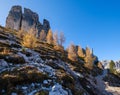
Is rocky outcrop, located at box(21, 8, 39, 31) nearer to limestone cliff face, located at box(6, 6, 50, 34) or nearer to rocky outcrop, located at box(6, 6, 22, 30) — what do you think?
limestone cliff face, located at box(6, 6, 50, 34)

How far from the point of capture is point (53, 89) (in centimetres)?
2753

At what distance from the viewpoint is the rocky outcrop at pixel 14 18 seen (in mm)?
176712

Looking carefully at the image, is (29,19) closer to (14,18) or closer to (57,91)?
(14,18)

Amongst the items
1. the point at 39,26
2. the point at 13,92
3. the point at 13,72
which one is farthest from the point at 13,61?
the point at 39,26

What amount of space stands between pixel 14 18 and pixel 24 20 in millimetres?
9397

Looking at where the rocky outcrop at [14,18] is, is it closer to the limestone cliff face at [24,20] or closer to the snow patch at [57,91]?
the limestone cliff face at [24,20]

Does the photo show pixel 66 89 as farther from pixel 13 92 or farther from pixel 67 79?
pixel 13 92

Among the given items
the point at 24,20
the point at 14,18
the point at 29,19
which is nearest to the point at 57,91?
the point at 24,20

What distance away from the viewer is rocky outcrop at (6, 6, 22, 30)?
177 metres

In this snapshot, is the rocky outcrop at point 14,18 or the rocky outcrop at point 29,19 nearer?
the rocky outcrop at point 29,19

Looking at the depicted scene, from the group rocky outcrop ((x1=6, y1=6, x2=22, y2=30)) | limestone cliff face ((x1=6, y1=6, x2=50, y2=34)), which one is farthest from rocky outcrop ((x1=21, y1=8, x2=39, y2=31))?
rocky outcrop ((x1=6, y1=6, x2=22, y2=30))

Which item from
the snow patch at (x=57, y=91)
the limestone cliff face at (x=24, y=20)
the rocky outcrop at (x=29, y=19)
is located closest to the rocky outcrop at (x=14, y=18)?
the limestone cliff face at (x=24, y=20)

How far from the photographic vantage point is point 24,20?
7003 inches

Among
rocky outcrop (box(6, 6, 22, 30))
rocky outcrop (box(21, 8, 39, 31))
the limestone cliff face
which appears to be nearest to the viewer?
rocky outcrop (box(21, 8, 39, 31))
